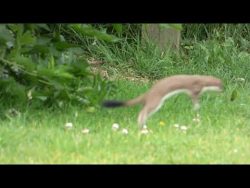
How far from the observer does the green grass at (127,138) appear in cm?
440

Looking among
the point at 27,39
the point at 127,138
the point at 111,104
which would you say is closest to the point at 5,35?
the point at 27,39

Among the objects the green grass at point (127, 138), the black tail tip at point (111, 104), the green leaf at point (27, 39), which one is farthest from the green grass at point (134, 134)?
the black tail tip at point (111, 104)

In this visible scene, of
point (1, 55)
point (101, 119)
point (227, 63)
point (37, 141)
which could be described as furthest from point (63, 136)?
point (227, 63)

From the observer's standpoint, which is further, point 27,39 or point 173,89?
point 27,39

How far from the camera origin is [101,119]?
535cm

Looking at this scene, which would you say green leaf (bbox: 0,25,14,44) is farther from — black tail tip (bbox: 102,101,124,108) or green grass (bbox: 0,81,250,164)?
black tail tip (bbox: 102,101,124,108)

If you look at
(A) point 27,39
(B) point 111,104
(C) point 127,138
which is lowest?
(C) point 127,138

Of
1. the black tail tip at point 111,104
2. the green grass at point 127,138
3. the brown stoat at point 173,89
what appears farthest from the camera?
the green grass at point 127,138

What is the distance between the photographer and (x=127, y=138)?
477 cm

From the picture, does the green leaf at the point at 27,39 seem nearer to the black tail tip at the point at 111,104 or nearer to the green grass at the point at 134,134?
the green grass at the point at 134,134

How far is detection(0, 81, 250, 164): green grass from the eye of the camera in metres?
4.40

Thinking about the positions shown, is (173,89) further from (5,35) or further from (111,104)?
(5,35)

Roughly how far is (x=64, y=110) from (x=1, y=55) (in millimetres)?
696

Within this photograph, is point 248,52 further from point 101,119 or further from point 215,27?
point 101,119
